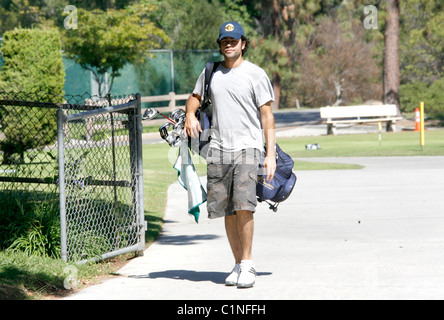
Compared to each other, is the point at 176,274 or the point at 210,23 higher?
the point at 210,23

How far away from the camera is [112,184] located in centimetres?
759

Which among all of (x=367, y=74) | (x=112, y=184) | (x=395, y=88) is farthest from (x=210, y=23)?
(x=112, y=184)

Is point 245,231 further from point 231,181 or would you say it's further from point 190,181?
point 190,181

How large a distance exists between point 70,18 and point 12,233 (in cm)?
2231

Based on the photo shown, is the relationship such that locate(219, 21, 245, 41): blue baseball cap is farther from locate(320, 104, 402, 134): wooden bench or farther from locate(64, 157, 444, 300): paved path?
locate(320, 104, 402, 134): wooden bench

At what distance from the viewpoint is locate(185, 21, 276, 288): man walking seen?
6113 millimetres

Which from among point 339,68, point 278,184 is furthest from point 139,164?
point 339,68

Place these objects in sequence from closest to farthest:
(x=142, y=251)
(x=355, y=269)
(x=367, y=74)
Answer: (x=355, y=269) < (x=142, y=251) < (x=367, y=74)

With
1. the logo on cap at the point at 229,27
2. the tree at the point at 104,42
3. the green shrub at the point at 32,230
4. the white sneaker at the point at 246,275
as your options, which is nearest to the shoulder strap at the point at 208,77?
the logo on cap at the point at 229,27

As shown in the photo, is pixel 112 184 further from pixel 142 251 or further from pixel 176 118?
pixel 176 118

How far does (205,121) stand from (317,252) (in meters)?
2.00

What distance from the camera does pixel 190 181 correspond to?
21.7ft

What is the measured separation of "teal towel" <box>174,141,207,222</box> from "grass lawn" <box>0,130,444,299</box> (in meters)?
1.00

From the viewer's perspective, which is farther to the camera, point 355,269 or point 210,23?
point 210,23
